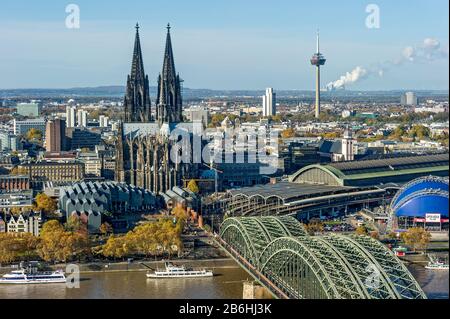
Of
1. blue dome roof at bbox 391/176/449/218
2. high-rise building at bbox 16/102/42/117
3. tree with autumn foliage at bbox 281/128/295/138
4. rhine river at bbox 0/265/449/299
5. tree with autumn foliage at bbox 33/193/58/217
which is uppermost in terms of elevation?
high-rise building at bbox 16/102/42/117

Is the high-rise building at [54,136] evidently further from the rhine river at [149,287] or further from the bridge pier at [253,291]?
the bridge pier at [253,291]

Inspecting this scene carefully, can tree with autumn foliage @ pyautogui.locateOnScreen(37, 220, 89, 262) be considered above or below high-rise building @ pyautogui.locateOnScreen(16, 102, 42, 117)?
below

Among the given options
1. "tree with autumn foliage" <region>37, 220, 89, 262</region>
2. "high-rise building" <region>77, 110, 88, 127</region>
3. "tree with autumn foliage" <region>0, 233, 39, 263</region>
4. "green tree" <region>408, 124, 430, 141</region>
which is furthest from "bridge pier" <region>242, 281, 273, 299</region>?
"high-rise building" <region>77, 110, 88, 127</region>

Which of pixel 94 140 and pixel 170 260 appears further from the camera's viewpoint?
pixel 94 140

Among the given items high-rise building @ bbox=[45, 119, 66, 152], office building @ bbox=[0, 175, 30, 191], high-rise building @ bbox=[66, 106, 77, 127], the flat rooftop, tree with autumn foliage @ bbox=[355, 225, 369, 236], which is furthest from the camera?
high-rise building @ bbox=[66, 106, 77, 127]

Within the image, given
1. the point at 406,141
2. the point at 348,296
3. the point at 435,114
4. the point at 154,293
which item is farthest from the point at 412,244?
the point at 435,114

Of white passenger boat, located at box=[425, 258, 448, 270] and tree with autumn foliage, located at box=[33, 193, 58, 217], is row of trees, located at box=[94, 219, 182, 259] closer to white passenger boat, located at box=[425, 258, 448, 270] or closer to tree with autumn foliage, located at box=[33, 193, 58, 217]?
tree with autumn foliage, located at box=[33, 193, 58, 217]

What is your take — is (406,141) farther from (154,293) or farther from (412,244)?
(154,293)
